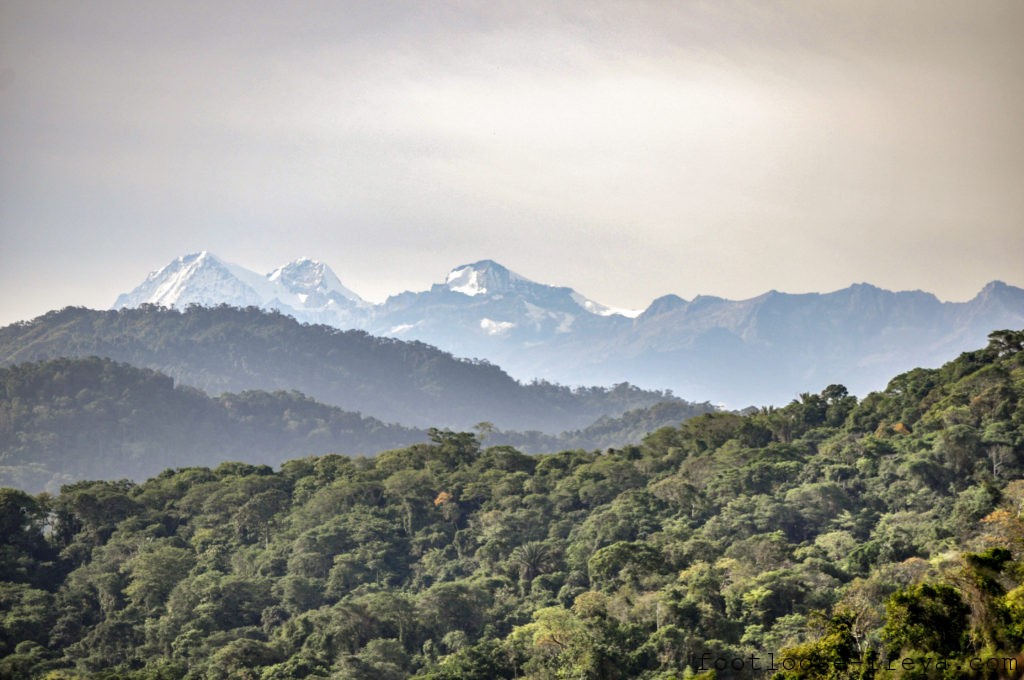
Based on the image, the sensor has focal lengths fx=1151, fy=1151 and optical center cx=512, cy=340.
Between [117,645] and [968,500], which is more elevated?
[968,500]

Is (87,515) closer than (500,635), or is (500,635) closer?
(500,635)

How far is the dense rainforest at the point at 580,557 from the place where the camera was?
44.7 metres

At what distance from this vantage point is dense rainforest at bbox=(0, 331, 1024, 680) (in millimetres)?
44688

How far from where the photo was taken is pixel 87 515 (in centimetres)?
7175

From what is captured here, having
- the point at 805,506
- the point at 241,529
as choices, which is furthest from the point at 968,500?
the point at 241,529

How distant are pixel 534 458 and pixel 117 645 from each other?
120 feet

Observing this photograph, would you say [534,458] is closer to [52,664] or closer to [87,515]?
[87,515]

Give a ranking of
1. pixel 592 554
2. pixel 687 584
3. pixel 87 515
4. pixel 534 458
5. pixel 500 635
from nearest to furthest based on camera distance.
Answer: pixel 687 584 → pixel 500 635 → pixel 592 554 → pixel 87 515 → pixel 534 458

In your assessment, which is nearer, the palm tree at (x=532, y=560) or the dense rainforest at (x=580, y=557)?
the dense rainforest at (x=580, y=557)

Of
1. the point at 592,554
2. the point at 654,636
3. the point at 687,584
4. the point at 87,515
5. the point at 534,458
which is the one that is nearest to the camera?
the point at 654,636

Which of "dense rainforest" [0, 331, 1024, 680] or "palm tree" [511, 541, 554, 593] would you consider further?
"palm tree" [511, 541, 554, 593]

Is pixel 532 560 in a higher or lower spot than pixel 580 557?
lower

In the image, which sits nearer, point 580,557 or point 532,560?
point 580,557

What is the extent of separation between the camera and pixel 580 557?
204ft
